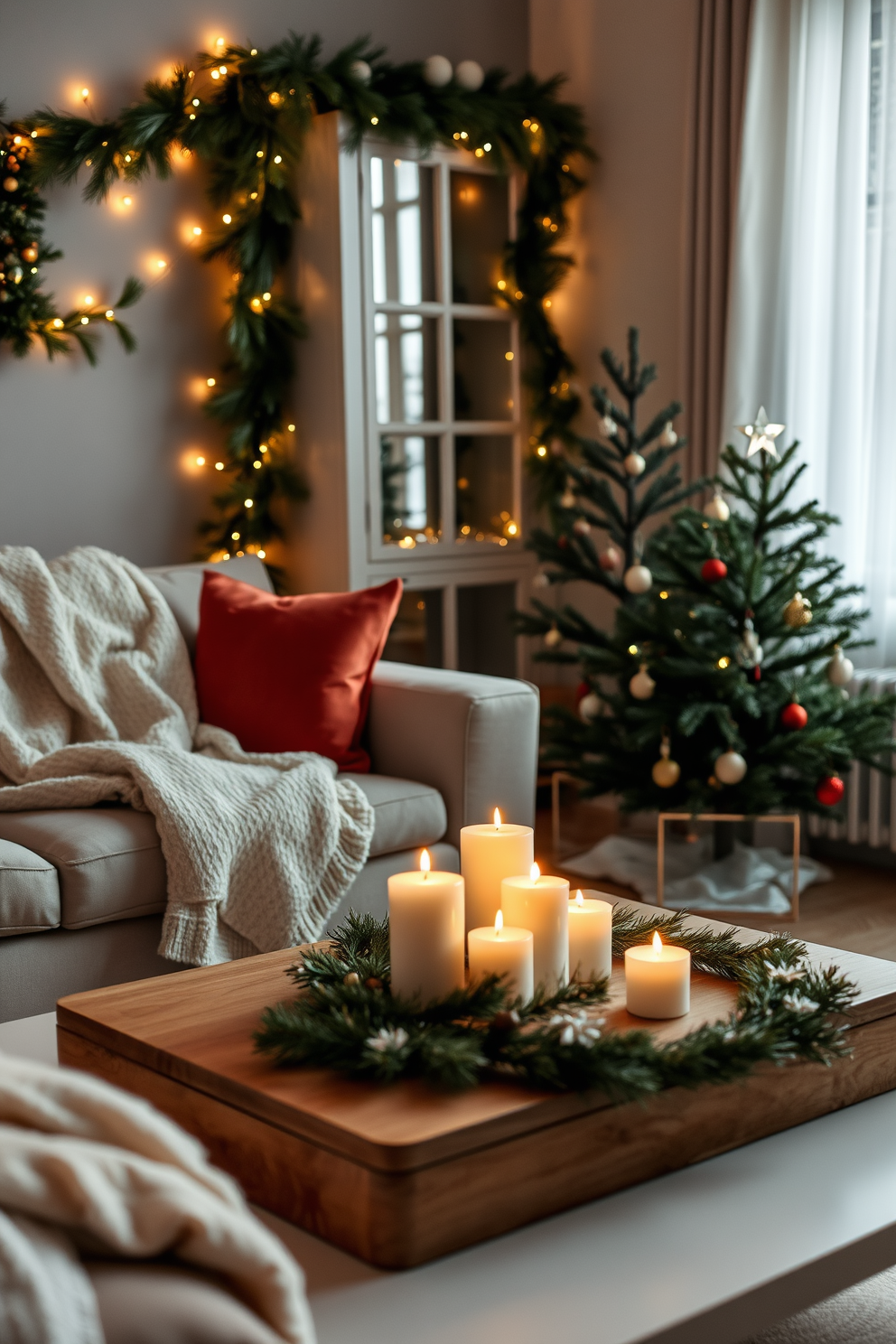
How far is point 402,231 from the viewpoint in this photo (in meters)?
3.83

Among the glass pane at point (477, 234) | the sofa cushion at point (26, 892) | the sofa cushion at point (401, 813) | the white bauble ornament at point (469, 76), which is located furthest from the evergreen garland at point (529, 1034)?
the white bauble ornament at point (469, 76)

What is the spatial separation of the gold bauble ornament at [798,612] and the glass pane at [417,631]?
1.24m

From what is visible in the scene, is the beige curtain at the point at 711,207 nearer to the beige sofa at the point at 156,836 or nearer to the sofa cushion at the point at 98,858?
the beige sofa at the point at 156,836

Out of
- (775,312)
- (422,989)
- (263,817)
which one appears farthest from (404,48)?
(422,989)

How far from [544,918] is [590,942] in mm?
93

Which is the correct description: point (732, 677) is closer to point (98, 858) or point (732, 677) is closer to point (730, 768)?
point (730, 768)

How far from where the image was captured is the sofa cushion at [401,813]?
2561 millimetres

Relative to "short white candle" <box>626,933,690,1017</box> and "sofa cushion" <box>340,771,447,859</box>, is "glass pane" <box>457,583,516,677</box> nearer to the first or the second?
"sofa cushion" <box>340,771,447,859</box>

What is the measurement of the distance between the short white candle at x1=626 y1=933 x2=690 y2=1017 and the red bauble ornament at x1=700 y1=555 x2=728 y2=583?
67.9 inches

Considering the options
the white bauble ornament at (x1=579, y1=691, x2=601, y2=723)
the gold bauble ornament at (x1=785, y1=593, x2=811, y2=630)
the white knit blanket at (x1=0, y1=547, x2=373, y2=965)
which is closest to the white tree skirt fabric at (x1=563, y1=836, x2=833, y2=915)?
the white bauble ornament at (x1=579, y1=691, x2=601, y2=723)

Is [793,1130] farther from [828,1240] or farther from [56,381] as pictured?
[56,381]

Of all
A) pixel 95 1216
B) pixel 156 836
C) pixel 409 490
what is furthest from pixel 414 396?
pixel 95 1216

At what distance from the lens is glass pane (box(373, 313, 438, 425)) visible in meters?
3.83

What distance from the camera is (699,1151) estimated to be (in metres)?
1.29
